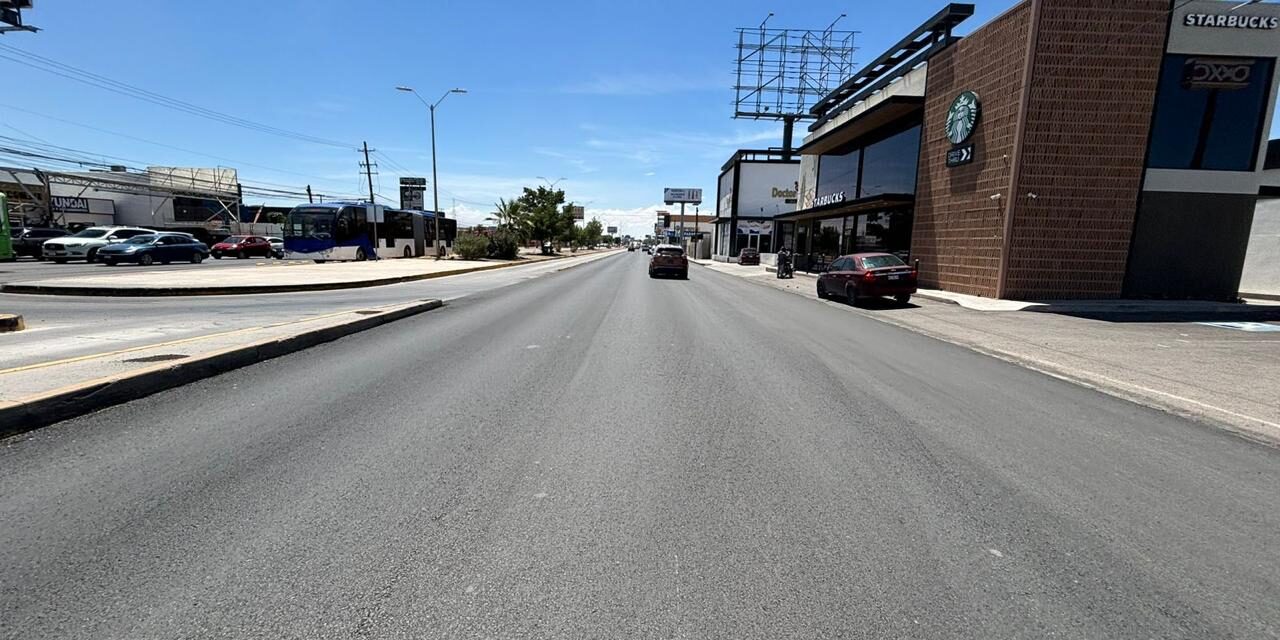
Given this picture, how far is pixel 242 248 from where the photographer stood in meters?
36.0

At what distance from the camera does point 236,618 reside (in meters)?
2.17

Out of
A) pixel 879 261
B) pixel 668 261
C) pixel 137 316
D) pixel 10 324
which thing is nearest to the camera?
pixel 10 324

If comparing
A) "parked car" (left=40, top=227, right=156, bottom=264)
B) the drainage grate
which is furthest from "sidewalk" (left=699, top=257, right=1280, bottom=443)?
"parked car" (left=40, top=227, right=156, bottom=264)

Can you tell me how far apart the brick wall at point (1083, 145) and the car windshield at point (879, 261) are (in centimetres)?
339

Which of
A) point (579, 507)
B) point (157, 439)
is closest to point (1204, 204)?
point (579, 507)

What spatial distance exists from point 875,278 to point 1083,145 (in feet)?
23.9

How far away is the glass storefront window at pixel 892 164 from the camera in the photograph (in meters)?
22.4

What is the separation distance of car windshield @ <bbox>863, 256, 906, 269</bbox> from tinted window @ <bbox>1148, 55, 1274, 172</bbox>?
310 inches

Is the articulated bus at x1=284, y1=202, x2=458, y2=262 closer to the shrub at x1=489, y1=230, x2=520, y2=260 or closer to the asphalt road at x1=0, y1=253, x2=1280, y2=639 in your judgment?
the shrub at x1=489, y1=230, x2=520, y2=260

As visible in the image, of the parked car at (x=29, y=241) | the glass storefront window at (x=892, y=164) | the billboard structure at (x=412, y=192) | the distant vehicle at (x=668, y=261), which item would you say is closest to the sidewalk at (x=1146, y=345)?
the glass storefront window at (x=892, y=164)

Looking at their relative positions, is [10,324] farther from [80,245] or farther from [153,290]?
[80,245]

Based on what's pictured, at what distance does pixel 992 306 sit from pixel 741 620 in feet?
52.1

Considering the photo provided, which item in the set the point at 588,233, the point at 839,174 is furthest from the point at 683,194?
the point at 839,174

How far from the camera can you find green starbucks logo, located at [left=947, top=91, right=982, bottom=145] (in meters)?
17.7
